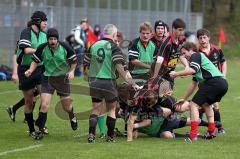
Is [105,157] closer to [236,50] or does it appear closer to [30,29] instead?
[30,29]

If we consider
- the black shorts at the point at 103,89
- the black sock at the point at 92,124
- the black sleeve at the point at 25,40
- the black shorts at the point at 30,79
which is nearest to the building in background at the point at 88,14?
the black shorts at the point at 30,79

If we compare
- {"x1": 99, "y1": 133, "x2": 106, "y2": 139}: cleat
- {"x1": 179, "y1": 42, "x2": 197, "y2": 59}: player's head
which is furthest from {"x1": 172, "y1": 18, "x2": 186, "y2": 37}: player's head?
{"x1": 99, "y1": 133, "x2": 106, "y2": 139}: cleat

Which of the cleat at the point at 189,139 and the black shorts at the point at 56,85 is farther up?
the black shorts at the point at 56,85

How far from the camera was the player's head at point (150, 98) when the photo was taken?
40.9 feet

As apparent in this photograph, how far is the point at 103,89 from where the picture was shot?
12.0 meters

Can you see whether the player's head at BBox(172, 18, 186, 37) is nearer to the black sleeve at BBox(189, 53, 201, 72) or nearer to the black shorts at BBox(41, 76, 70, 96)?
the black sleeve at BBox(189, 53, 201, 72)

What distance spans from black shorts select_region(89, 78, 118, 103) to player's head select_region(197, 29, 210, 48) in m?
1.75

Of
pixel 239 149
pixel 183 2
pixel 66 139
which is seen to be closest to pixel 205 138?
pixel 239 149

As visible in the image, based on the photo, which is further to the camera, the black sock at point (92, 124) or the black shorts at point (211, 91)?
the black shorts at point (211, 91)

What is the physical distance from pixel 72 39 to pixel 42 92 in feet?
54.3

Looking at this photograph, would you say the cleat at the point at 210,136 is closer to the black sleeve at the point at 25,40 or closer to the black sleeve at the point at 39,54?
the black sleeve at the point at 39,54

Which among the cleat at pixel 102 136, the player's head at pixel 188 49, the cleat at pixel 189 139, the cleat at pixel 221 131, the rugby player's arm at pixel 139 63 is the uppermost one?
the player's head at pixel 188 49

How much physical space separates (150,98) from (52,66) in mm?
1792

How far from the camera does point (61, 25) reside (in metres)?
32.3
